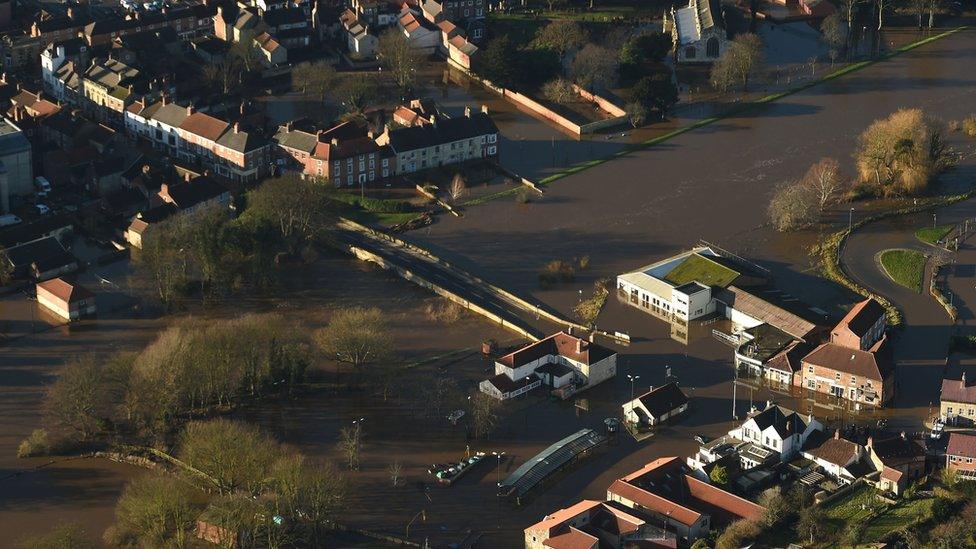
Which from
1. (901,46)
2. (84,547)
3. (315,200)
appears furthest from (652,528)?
(901,46)

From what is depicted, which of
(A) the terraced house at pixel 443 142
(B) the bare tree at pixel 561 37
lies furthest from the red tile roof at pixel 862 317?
(B) the bare tree at pixel 561 37

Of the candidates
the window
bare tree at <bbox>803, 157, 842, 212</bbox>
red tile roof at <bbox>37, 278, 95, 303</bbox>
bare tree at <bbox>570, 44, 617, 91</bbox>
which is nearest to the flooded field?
red tile roof at <bbox>37, 278, 95, 303</bbox>

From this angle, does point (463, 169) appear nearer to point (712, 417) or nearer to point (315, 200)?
point (315, 200)

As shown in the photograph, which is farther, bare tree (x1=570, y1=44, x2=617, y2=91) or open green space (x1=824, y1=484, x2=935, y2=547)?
bare tree (x1=570, y1=44, x2=617, y2=91)

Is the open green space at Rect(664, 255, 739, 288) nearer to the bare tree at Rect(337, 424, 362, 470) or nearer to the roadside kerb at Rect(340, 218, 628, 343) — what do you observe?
the roadside kerb at Rect(340, 218, 628, 343)

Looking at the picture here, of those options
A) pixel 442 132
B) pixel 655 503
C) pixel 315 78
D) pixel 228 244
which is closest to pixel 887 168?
pixel 442 132

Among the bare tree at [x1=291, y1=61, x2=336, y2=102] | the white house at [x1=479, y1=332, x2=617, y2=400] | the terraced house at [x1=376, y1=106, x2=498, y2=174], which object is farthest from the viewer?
the bare tree at [x1=291, y1=61, x2=336, y2=102]

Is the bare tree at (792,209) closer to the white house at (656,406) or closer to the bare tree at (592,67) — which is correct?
the white house at (656,406)

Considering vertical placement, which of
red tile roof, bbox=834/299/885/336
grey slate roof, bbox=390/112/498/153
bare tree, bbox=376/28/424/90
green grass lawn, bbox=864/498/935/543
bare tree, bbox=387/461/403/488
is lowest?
green grass lawn, bbox=864/498/935/543
